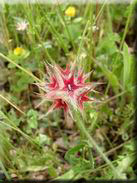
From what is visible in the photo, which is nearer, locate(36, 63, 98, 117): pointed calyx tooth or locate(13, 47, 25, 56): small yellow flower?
locate(36, 63, 98, 117): pointed calyx tooth

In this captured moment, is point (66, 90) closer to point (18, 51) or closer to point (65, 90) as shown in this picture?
point (65, 90)

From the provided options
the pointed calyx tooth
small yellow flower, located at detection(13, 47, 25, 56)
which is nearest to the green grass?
small yellow flower, located at detection(13, 47, 25, 56)

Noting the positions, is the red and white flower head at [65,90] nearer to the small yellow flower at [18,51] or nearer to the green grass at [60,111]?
the green grass at [60,111]

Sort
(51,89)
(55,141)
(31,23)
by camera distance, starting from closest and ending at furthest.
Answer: (51,89), (31,23), (55,141)

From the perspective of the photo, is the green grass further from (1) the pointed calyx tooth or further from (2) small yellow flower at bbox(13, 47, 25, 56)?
(1) the pointed calyx tooth

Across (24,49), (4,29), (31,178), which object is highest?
(4,29)

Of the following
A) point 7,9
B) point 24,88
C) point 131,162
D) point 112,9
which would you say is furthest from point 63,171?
point 112,9

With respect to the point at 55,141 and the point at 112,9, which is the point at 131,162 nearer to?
the point at 55,141

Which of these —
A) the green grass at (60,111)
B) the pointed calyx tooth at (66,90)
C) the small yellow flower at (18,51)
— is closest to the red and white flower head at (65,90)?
the pointed calyx tooth at (66,90)
